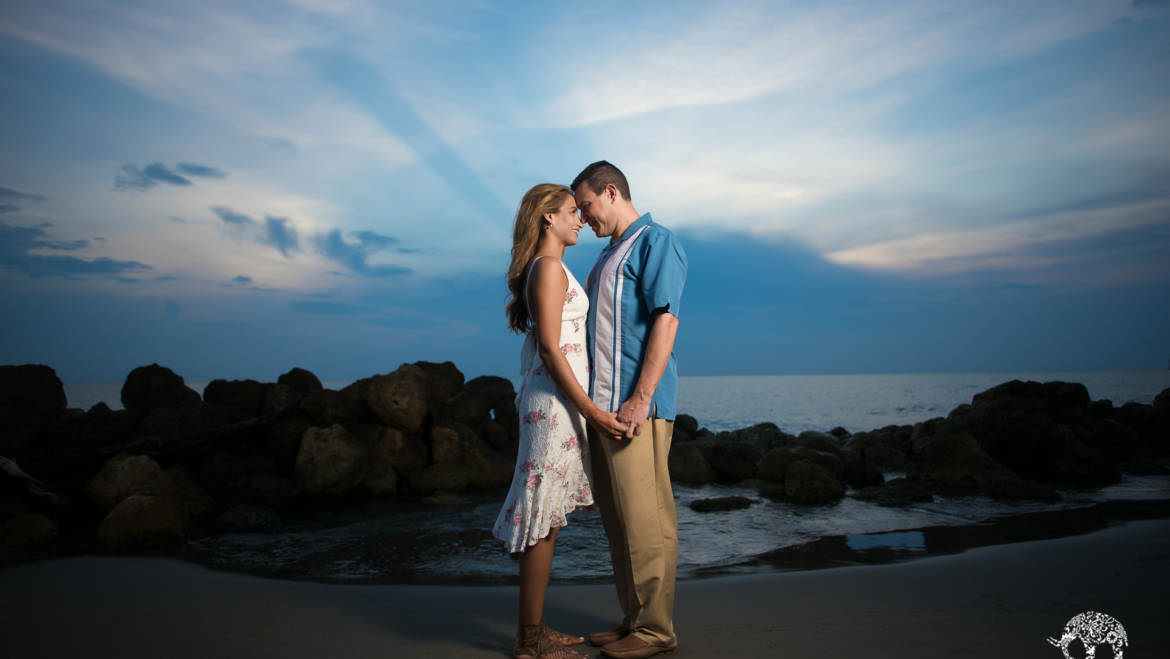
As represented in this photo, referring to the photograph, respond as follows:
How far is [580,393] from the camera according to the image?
2.91m

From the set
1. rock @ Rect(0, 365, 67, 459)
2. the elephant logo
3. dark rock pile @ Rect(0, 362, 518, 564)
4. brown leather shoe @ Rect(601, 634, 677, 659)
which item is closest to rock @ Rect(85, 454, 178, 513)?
dark rock pile @ Rect(0, 362, 518, 564)

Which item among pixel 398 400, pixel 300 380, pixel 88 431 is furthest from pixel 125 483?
pixel 300 380

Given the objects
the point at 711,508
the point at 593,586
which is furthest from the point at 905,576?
the point at 711,508

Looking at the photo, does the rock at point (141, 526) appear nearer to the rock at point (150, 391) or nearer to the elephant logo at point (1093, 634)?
the rock at point (150, 391)

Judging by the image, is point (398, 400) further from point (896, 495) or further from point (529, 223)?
point (529, 223)

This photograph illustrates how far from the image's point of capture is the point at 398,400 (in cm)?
977

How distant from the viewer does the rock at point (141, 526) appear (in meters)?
6.00

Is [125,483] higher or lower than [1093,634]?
higher

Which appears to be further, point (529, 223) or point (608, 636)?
point (608, 636)

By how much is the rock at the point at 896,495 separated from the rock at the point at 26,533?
934 centimetres

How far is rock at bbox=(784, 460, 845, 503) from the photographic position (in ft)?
27.8

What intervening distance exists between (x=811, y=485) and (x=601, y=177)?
6744 mm

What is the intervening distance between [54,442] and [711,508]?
9247 mm

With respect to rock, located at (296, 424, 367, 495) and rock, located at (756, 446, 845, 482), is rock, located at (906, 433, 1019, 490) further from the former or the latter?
rock, located at (296, 424, 367, 495)
